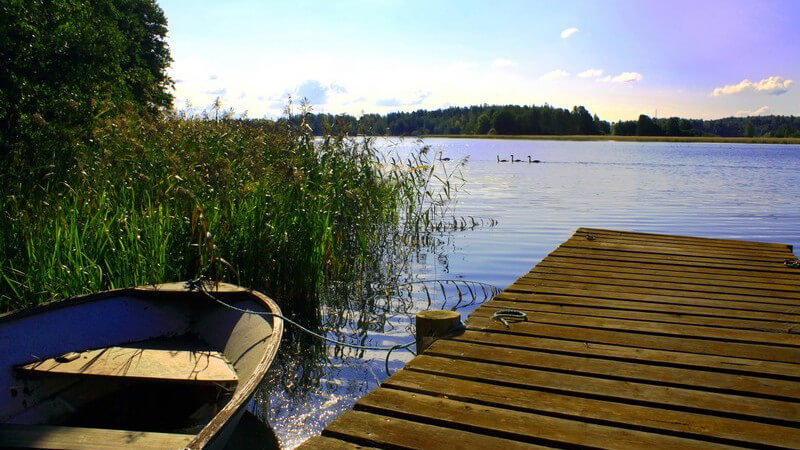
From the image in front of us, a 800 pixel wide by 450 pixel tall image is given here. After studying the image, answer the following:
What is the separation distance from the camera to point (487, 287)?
316 inches

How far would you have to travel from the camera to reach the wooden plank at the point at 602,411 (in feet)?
8.50

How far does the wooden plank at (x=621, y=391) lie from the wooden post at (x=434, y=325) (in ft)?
1.52

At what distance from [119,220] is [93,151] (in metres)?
2.08

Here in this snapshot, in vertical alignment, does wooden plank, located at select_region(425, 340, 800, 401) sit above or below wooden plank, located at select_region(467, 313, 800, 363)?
above

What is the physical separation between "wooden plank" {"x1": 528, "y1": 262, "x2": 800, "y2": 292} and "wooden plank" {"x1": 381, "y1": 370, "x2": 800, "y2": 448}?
2918 millimetres

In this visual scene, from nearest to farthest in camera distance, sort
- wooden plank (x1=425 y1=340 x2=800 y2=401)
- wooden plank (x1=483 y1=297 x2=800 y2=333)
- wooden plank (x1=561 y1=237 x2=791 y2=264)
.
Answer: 1. wooden plank (x1=425 y1=340 x2=800 y2=401)
2. wooden plank (x1=483 y1=297 x2=800 y2=333)
3. wooden plank (x1=561 y1=237 x2=791 y2=264)

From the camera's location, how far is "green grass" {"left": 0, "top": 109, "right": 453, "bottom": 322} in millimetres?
4832

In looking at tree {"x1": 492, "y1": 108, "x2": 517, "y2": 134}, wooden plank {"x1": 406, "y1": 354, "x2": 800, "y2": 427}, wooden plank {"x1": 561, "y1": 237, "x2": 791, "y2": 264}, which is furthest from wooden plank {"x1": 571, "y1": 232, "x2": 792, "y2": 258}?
tree {"x1": 492, "y1": 108, "x2": 517, "y2": 134}

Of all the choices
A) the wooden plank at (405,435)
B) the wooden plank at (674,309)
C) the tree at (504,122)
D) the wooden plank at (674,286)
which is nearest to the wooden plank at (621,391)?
the wooden plank at (405,435)

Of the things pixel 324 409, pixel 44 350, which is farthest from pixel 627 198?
pixel 44 350

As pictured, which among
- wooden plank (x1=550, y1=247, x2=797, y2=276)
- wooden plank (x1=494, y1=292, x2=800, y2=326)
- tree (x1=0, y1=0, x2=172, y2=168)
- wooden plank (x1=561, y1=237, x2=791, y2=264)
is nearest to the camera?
wooden plank (x1=494, y1=292, x2=800, y2=326)

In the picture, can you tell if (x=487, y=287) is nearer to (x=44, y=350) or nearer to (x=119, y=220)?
(x=119, y=220)

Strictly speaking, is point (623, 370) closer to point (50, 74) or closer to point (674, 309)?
point (674, 309)

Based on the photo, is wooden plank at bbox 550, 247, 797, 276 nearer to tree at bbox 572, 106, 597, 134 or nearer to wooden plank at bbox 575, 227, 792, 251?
wooden plank at bbox 575, 227, 792, 251
